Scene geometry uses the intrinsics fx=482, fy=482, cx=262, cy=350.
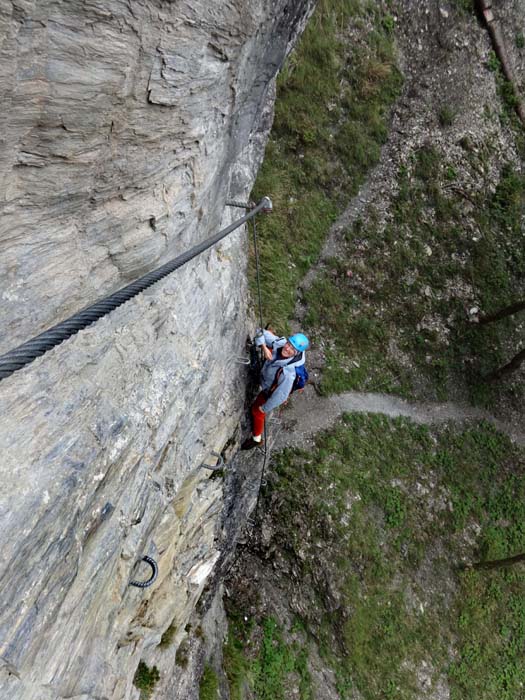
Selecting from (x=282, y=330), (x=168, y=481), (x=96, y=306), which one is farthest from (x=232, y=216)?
(x=96, y=306)

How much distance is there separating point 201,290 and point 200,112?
10.1 ft

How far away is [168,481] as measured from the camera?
26.9 feet

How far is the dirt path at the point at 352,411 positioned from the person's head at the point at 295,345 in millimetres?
5035

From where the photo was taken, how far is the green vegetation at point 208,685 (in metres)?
11.7

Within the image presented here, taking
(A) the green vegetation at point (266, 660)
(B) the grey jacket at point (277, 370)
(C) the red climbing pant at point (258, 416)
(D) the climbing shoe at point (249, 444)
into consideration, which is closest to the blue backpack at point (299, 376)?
(B) the grey jacket at point (277, 370)

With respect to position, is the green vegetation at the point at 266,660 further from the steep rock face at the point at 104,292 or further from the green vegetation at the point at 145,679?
the steep rock face at the point at 104,292

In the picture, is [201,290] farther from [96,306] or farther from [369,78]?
[369,78]

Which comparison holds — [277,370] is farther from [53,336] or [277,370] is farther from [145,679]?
[53,336]

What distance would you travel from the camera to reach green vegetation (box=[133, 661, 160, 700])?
30.9 feet

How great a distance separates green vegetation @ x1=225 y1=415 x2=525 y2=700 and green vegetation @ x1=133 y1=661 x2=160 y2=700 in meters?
3.98

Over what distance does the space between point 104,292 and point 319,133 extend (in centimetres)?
1326

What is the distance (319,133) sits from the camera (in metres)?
17.0

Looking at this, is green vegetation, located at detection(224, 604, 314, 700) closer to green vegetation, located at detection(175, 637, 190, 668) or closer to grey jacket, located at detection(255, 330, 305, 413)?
green vegetation, located at detection(175, 637, 190, 668)

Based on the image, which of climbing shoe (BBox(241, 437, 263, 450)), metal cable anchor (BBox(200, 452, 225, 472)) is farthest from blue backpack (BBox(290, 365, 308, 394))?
climbing shoe (BBox(241, 437, 263, 450))
